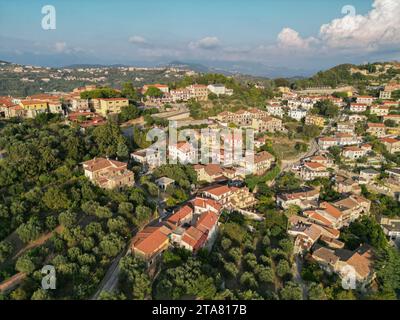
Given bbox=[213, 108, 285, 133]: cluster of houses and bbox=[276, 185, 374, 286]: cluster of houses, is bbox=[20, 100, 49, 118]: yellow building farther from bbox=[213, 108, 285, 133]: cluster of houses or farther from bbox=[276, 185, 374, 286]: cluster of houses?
bbox=[276, 185, 374, 286]: cluster of houses

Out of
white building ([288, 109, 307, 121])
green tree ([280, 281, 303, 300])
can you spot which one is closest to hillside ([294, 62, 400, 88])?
white building ([288, 109, 307, 121])

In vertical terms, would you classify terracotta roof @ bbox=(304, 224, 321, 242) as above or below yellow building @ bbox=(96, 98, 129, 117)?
below

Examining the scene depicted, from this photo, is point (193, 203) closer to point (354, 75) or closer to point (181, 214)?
point (181, 214)

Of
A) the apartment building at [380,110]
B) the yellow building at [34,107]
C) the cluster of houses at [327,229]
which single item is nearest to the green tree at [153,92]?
the yellow building at [34,107]

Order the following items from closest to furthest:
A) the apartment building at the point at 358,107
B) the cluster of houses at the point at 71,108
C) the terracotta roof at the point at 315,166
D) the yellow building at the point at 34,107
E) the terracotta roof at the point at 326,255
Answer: the terracotta roof at the point at 326,255 → the terracotta roof at the point at 315,166 → the cluster of houses at the point at 71,108 → the yellow building at the point at 34,107 → the apartment building at the point at 358,107

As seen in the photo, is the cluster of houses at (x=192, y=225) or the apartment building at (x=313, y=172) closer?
the cluster of houses at (x=192, y=225)

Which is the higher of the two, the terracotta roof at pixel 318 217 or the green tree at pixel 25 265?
the green tree at pixel 25 265

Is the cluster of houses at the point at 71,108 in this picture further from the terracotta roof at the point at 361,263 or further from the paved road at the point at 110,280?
the terracotta roof at the point at 361,263
